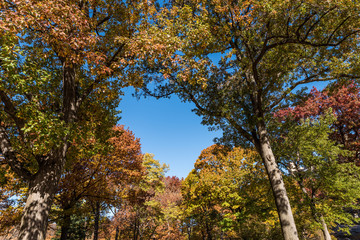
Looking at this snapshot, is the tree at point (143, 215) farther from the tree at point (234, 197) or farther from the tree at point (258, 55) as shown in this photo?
the tree at point (258, 55)

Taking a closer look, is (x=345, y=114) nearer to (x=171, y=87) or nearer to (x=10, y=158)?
(x=171, y=87)

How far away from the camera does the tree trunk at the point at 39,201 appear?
15.8 ft

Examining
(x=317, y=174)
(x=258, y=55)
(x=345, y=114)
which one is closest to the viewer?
(x=258, y=55)

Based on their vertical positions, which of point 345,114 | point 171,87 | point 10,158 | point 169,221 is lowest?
point 169,221

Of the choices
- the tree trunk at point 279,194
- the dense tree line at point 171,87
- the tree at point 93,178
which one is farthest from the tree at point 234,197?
the tree at point 93,178

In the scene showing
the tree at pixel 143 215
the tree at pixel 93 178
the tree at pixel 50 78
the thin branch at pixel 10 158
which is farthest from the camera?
the tree at pixel 143 215

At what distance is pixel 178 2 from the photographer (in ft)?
29.9

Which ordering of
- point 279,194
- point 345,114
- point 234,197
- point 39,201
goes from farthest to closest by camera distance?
point 345,114 → point 234,197 → point 279,194 → point 39,201

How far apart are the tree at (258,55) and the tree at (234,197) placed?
3082 mm

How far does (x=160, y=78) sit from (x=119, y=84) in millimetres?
2164

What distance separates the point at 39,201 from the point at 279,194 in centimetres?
809

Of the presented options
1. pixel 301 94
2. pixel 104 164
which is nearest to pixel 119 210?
pixel 104 164

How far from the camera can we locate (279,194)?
22.0 feet

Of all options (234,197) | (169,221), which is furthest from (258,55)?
(169,221)
